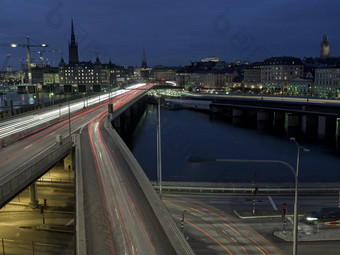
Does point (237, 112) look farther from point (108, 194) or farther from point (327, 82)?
point (108, 194)

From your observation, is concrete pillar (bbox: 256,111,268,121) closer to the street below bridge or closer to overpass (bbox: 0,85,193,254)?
overpass (bbox: 0,85,193,254)

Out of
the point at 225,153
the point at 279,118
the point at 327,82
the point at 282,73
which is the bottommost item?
the point at 225,153

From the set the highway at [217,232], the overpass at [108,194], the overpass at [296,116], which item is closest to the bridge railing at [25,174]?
the overpass at [108,194]

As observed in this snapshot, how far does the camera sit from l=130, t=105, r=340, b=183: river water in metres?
37.5

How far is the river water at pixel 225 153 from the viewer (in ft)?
123

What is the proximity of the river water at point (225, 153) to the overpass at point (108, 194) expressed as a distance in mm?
12022

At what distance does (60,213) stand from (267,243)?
16302mm

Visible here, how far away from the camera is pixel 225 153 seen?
1937 inches

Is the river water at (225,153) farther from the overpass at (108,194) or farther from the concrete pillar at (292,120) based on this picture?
the overpass at (108,194)

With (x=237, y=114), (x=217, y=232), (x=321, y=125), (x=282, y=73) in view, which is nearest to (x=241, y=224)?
(x=217, y=232)

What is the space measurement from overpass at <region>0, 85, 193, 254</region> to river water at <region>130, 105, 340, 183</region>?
473 inches

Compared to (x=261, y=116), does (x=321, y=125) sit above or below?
below

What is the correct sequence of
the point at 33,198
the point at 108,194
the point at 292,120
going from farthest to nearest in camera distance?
1. the point at 292,120
2. the point at 33,198
3. the point at 108,194

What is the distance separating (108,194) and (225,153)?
33226mm
